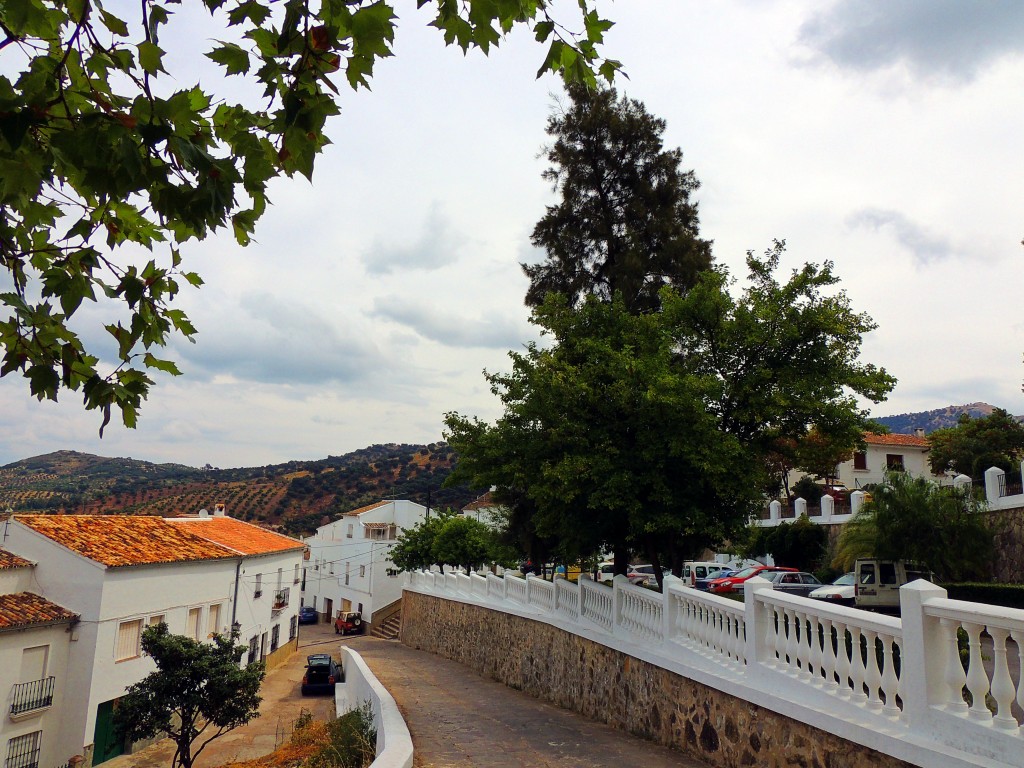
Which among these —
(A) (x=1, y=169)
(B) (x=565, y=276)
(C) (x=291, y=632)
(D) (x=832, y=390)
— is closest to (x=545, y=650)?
(D) (x=832, y=390)

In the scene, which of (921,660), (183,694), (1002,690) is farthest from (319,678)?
(1002,690)

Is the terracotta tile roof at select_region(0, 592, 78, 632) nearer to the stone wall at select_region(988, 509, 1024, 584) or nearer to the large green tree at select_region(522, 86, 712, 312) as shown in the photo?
the large green tree at select_region(522, 86, 712, 312)

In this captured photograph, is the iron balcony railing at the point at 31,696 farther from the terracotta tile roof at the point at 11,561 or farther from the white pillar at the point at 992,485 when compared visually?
the white pillar at the point at 992,485

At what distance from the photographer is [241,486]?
284 ft

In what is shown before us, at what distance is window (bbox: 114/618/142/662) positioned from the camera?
2103 centimetres

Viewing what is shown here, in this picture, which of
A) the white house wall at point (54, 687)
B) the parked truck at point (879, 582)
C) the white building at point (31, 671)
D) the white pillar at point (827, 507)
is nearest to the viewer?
the white house wall at point (54, 687)

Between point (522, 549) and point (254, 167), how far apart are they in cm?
1646

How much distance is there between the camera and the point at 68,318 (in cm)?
386

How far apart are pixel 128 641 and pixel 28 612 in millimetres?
3398

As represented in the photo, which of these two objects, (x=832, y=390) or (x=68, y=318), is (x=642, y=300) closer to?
(x=832, y=390)

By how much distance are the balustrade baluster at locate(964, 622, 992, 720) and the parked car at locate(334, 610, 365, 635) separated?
167ft

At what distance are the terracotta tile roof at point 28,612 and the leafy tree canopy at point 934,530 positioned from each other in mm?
23197

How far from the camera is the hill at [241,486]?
230 feet

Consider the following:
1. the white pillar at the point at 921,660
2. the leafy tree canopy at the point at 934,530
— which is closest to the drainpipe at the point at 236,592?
the leafy tree canopy at the point at 934,530
